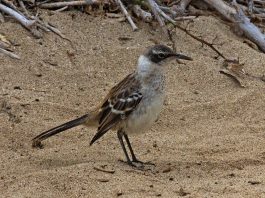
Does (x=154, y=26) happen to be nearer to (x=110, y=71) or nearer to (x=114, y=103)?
(x=110, y=71)

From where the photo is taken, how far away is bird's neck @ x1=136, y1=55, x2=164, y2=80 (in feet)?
26.0

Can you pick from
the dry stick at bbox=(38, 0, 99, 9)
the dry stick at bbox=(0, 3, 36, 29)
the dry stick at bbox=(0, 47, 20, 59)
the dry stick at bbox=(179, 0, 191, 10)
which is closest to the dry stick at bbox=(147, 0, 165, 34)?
the dry stick at bbox=(38, 0, 99, 9)

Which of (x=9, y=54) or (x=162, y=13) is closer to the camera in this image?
(x=9, y=54)

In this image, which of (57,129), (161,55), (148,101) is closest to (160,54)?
(161,55)

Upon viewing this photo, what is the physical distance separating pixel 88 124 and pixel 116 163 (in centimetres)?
60

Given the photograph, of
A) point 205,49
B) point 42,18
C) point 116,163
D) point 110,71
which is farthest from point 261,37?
point 116,163

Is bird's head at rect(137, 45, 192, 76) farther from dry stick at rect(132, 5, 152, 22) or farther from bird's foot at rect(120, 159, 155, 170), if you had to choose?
dry stick at rect(132, 5, 152, 22)

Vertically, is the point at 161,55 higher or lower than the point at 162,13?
higher

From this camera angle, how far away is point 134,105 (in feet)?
25.4

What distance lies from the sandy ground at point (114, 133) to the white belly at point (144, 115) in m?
0.41

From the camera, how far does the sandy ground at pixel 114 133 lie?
7.11 metres

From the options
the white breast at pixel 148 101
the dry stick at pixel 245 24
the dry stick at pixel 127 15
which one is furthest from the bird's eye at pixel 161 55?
the dry stick at pixel 245 24

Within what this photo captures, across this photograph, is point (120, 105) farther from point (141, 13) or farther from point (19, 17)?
point (141, 13)

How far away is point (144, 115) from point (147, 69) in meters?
0.51
